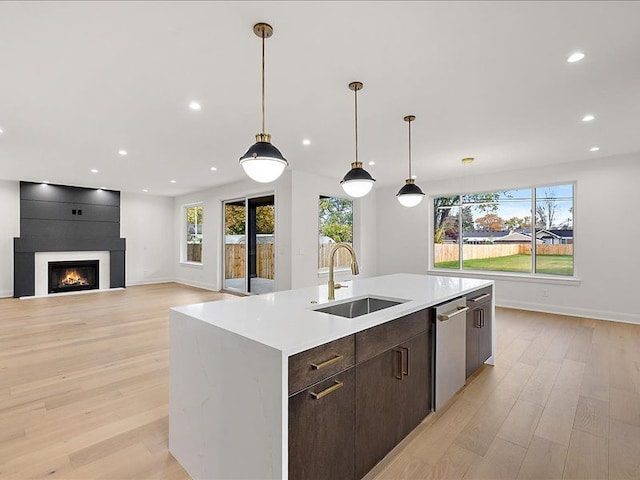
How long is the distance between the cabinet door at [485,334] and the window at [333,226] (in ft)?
12.4

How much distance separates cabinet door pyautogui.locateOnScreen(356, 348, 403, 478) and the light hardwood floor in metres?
0.14

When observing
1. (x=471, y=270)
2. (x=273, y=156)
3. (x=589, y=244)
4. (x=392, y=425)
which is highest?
(x=273, y=156)

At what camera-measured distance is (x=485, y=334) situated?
3135 millimetres

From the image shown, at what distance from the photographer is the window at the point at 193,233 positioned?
352 inches

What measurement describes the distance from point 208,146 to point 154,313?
2998 millimetres

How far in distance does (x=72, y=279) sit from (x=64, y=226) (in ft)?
4.30

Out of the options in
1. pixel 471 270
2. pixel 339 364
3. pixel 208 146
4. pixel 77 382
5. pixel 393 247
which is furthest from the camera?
pixel 393 247

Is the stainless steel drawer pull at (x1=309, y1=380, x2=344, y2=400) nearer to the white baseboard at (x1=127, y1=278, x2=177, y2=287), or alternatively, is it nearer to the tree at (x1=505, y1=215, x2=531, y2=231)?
the tree at (x1=505, y1=215, x2=531, y2=231)

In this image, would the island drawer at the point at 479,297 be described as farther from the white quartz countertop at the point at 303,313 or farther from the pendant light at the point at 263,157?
the pendant light at the point at 263,157

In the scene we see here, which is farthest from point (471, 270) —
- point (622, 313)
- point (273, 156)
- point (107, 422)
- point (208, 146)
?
point (107, 422)

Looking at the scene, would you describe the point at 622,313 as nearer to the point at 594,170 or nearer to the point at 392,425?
the point at 594,170

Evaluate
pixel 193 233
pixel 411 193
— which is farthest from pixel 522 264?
pixel 193 233

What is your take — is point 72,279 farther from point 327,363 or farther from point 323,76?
point 327,363

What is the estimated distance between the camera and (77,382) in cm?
289
